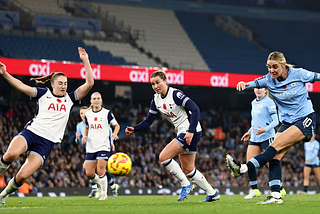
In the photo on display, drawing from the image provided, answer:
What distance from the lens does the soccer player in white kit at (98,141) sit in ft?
38.7

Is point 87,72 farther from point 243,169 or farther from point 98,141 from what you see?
point 98,141

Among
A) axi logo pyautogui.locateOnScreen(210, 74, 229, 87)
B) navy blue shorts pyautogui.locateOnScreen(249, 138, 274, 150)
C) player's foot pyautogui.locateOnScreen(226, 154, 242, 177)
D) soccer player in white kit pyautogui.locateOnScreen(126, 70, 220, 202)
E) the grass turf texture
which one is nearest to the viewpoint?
the grass turf texture

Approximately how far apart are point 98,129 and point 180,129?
3.61 meters

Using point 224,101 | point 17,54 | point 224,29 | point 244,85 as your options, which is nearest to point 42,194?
point 17,54

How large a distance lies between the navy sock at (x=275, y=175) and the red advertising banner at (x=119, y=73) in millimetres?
12710

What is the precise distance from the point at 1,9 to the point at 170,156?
18.2 metres

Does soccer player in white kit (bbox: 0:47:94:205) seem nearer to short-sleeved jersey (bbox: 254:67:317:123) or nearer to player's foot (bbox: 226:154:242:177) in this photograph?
player's foot (bbox: 226:154:242:177)

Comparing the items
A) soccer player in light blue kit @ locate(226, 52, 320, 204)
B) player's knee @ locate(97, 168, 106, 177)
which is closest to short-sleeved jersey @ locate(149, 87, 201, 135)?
soccer player in light blue kit @ locate(226, 52, 320, 204)

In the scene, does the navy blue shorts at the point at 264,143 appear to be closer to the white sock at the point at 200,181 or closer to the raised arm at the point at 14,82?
the white sock at the point at 200,181

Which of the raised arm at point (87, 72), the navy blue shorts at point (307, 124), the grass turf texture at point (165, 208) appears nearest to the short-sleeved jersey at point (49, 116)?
the raised arm at point (87, 72)

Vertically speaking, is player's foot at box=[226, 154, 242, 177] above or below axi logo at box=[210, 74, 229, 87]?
below

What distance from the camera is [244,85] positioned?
7727mm

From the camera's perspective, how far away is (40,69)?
1870cm

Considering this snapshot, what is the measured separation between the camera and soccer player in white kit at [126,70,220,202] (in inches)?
341
